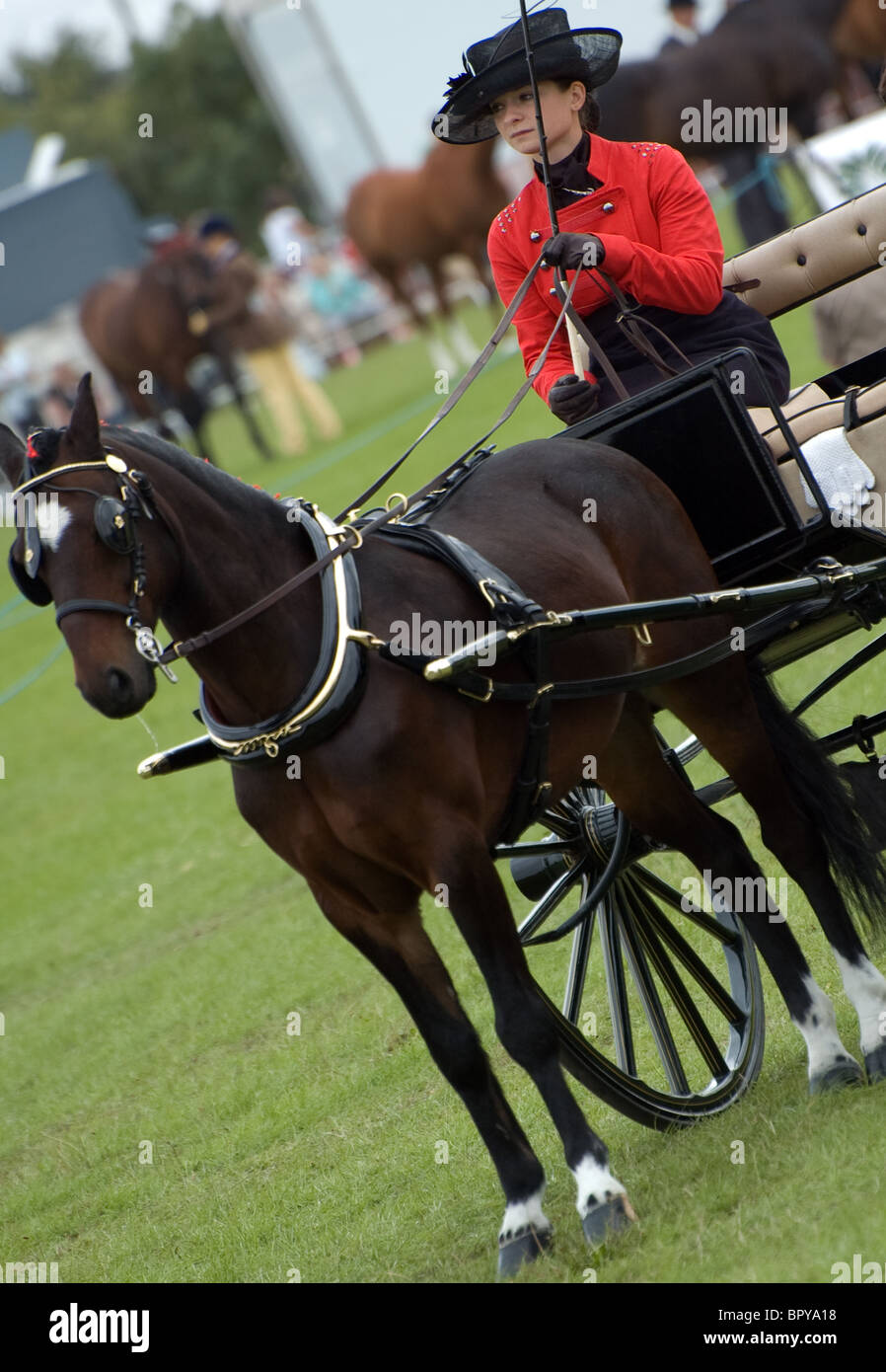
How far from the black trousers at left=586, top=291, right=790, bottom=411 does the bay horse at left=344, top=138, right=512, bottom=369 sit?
14147 mm

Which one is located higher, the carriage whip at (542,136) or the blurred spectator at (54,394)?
the blurred spectator at (54,394)

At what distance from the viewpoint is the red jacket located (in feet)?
14.2

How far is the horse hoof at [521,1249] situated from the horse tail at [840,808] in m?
1.27

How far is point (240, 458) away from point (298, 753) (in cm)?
1943

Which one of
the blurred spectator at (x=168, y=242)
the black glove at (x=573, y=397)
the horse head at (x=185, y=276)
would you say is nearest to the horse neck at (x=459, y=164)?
the horse head at (x=185, y=276)

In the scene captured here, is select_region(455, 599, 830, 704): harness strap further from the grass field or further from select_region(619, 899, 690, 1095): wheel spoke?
select_region(619, 899, 690, 1095): wheel spoke

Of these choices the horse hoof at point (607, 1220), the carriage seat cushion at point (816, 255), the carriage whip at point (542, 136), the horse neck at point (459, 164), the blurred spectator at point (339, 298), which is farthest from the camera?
the blurred spectator at point (339, 298)

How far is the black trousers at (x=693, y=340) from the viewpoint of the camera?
4.54m

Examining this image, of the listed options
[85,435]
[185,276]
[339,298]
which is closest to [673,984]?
[85,435]

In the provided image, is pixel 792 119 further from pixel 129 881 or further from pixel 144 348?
pixel 129 881

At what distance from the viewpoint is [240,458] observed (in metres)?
22.5

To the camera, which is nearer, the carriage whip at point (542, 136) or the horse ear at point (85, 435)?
the horse ear at point (85, 435)

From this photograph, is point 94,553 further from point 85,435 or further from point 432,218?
point 432,218

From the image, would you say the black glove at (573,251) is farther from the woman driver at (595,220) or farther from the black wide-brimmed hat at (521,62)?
the black wide-brimmed hat at (521,62)
